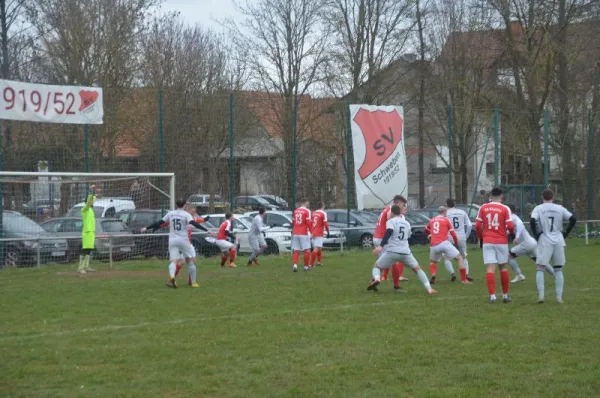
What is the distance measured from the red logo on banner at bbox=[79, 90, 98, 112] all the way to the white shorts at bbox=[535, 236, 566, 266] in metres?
13.5

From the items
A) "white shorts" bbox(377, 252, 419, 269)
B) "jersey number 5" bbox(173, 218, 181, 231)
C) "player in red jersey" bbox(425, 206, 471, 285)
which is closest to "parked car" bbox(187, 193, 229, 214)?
"jersey number 5" bbox(173, 218, 181, 231)

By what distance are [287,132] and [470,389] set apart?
21458mm

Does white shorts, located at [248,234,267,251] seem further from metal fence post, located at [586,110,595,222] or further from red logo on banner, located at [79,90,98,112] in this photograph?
metal fence post, located at [586,110,595,222]

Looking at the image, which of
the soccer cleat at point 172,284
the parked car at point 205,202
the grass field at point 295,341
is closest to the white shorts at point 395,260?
the grass field at point 295,341

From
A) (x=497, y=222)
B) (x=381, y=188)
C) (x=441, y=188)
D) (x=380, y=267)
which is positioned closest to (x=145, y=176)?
(x=381, y=188)

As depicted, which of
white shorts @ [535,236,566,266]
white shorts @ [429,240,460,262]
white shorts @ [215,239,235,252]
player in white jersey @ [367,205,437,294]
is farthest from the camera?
white shorts @ [215,239,235,252]

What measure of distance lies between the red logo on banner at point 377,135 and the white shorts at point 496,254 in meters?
8.60

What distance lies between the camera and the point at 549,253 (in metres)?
13.6

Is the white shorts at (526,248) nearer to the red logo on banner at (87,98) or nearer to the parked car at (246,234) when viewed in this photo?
the parked car at (246,234)

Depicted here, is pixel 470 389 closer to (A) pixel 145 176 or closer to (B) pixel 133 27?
(A) pixel 145 176

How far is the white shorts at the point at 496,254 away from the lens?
1391cm

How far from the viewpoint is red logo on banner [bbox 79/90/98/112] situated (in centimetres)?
2245

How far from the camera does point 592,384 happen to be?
7910 millimetres

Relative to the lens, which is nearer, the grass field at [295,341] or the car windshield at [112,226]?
the grass field at [295,341]
